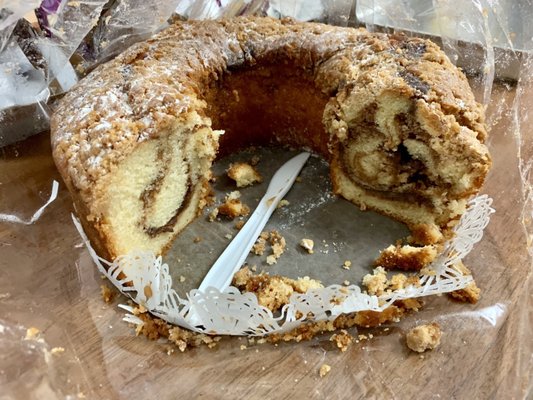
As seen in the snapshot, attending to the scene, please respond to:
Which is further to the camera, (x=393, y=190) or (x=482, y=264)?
(x=393, y=190)

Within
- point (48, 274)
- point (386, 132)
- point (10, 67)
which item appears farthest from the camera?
point (10, 67)

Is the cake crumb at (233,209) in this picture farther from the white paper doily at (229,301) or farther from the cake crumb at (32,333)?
the cake crumb at (32,333)

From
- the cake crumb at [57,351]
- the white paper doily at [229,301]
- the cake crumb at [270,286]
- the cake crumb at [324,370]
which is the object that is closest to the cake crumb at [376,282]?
the white paper doily at [229,301]

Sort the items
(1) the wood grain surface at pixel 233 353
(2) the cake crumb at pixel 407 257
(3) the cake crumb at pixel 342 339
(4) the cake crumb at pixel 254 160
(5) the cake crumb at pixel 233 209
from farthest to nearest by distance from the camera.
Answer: (4) the cake crumb at pixel 254 160, (5) the cake crumb at pixel 233 209, (2) the cake crumb at pixel 407 257, (3) the cake crumb at pixel 342 339, (1) the wood grain surface at pixel 233 353

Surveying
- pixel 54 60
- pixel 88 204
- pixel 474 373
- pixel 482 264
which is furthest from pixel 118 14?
pixel 474 373

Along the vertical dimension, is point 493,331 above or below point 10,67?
below

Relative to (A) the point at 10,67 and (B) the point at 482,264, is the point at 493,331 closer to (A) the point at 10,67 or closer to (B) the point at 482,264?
(B) the point at 482,264

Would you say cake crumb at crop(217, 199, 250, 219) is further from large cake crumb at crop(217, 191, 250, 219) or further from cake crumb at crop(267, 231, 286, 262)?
cake crumb at crop(267, 231, 286, 262)
